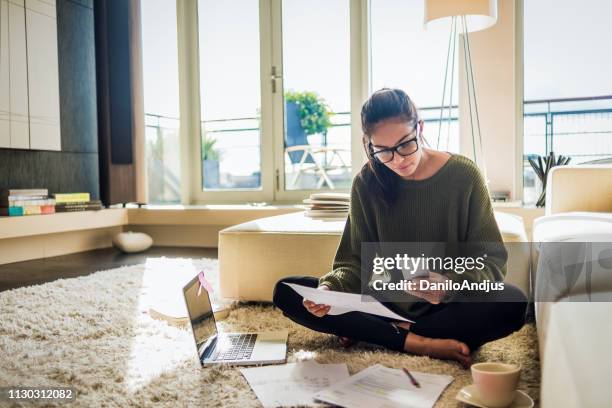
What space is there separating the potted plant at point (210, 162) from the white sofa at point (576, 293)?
3.21 meters

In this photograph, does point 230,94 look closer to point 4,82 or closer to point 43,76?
point 43,76

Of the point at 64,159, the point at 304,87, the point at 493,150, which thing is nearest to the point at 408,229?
the point at 493,150

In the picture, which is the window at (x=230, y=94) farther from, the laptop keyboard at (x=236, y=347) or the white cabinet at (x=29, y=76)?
the laptop keyboard at (x=236, y=347)

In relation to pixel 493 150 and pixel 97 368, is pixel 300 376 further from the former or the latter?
pixel 493 150

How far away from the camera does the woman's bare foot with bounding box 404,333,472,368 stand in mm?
1585

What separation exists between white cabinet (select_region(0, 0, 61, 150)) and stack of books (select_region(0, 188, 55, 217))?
0.34m

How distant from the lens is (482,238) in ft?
5.15

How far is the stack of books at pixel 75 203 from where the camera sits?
165 inches

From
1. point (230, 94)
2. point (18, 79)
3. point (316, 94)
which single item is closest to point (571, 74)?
point (316, 94)

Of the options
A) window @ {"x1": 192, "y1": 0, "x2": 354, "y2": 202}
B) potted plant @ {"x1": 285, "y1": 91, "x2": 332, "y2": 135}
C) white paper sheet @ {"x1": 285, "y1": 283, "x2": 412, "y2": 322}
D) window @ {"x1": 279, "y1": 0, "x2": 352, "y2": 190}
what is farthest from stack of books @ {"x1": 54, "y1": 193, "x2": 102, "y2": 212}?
white paper sheet @ {"x1": 285, "y1": 283, "x2": 412, "y2": 322}

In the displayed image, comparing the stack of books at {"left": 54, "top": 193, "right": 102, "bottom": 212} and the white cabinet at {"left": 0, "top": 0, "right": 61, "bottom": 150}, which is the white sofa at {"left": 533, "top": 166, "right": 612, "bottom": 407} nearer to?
the stack of books at {"left": 54, "top": 193, "right": 102, "bottom": 212}

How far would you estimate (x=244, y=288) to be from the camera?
7.66ft

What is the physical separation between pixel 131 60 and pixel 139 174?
3.27ft

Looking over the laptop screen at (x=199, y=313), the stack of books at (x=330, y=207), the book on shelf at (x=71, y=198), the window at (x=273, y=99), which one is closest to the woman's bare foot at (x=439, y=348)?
the laptop screen at (x=199, y=313)
